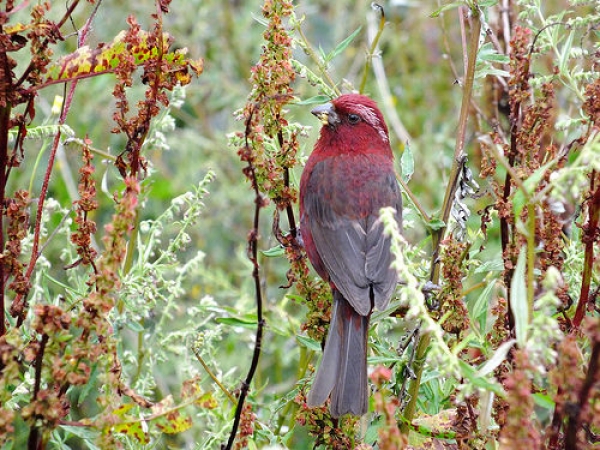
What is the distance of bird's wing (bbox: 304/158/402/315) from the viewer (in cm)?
326

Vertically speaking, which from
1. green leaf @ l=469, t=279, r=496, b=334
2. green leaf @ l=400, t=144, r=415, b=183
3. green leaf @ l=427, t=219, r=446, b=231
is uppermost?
green leaf @ l=400, t=144, r=415, b=183

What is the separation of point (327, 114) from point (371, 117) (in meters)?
0.20

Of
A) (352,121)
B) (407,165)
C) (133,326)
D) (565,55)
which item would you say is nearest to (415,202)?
(407,165)

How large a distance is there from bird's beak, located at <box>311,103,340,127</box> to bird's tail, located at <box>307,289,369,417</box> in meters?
0.94

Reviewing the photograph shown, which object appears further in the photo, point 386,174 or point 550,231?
point 386,174

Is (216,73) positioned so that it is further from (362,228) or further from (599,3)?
(599,3)

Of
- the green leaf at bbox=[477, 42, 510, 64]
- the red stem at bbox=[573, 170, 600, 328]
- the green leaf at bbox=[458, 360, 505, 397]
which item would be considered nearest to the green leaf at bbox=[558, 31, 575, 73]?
the green leaf at bbox=[477, 42, 510, 64]

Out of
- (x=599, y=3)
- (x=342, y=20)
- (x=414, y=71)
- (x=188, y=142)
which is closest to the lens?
(x=599, y=3)

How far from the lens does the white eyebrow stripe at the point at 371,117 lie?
3.81m

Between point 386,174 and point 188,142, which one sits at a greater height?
point 188,142

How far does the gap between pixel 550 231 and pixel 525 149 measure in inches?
10.1

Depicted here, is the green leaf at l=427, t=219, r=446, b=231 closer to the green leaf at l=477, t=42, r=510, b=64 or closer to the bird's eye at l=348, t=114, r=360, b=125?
the green leaf at l=477, t=42, r=510, b=64

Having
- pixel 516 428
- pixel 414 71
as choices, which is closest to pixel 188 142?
pixel 414 71

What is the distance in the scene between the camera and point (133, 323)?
2.82 metres
